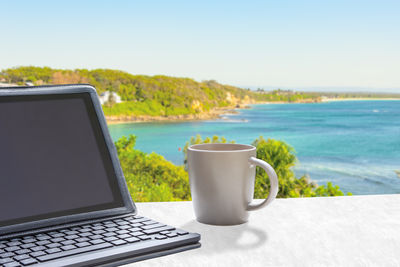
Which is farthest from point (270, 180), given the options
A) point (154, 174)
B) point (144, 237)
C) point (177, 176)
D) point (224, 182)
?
point (154, 174)

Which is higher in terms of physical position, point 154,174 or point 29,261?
point 29,261

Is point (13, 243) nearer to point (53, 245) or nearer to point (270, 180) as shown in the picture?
point (53, 245)

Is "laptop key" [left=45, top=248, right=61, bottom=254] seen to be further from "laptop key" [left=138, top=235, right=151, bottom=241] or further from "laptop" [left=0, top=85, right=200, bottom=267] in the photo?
"laptop key" [left=138, top=235, right=151, bottom=241]

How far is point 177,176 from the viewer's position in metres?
7.03

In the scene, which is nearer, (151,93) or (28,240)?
(28,240)

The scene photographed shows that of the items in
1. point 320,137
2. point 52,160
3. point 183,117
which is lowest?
point 320,137

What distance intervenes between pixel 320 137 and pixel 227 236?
21.4 meters

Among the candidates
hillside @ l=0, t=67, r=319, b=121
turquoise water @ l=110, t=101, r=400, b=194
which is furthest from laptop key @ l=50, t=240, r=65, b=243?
hillside @ l=0, t=67, r=319, b=121

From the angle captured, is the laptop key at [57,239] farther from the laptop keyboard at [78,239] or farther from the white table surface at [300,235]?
the white table surface at [300,235]

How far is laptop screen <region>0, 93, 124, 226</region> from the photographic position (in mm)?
673

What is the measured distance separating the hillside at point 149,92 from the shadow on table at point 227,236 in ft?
44.7

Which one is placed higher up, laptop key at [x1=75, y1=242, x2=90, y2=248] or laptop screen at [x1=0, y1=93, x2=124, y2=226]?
laptop screen at [x1=0, y1=93, x2=124, y2=226]

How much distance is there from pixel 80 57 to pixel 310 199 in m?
23.3

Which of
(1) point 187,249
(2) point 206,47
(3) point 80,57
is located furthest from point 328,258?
(2) point 206,47
